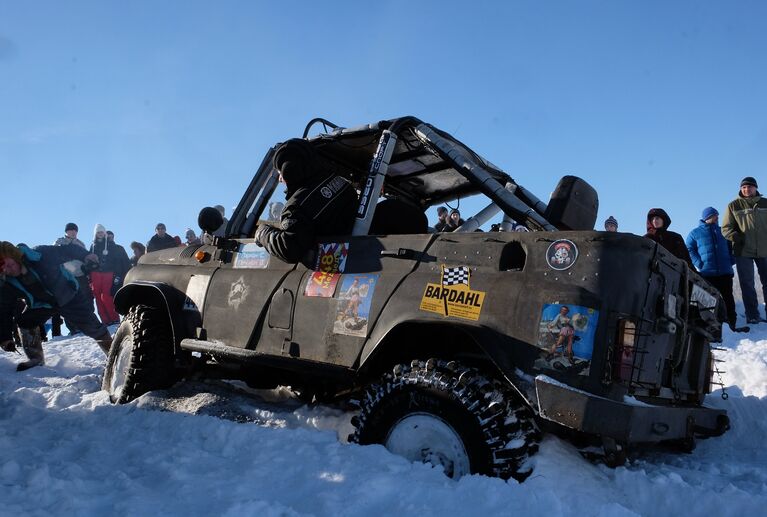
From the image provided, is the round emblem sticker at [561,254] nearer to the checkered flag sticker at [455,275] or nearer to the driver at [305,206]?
the checkered flag sticker at [455,275]

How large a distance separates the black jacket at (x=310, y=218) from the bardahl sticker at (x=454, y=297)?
41.0 inches

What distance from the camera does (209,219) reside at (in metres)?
4.63

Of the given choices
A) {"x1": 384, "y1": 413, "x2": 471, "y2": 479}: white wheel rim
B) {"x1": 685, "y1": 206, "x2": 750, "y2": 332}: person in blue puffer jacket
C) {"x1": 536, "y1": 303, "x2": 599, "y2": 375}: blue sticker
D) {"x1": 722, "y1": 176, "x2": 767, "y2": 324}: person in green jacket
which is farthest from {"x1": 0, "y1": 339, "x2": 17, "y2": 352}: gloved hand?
{"x1": 722, "y1": 176, "x2": 767, "y2": 324}: person in green jacket

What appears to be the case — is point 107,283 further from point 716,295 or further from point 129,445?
point 716,295

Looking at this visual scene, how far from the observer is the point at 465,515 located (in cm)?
221

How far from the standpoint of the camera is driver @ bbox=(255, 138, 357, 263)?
373 cm

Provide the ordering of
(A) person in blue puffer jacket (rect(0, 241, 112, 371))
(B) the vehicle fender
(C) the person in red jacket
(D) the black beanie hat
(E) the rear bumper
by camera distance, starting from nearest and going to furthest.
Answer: (E) the rear bumper
(D) the black beanie hat
(B) the vehicle fender
(C) the person in red jacket
(A) person in blue puffer jacket (rect(0, 241, 112, 371))

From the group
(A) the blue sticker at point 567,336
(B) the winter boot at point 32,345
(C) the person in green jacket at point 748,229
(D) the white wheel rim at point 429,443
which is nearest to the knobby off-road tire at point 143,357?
(D) the white wheel rim at point 429,443

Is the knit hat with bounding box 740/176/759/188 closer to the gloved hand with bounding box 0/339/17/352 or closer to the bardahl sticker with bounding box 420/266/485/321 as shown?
the bardahl sticker with bounding box 420/266/485/321

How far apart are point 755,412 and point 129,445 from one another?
4.51m

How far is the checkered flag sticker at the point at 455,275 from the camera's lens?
118 inches

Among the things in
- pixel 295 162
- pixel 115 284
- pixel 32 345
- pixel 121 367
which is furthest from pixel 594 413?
pixel 115 284

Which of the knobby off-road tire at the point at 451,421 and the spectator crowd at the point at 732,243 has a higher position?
the spectator crowd at the point at 732,243

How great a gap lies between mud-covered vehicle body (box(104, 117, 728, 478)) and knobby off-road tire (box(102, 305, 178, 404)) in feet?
0.05
